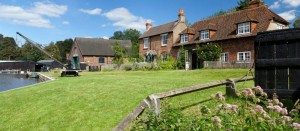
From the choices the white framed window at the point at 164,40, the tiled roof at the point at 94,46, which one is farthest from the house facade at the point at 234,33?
the tiled roof at the point at 94,46

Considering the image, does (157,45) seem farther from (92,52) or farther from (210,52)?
(92,52)

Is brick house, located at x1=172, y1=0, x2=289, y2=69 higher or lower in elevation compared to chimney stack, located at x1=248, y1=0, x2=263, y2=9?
lower

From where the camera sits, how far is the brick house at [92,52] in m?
59.4

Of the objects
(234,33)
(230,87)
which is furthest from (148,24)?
(230,87)

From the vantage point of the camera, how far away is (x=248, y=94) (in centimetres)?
399

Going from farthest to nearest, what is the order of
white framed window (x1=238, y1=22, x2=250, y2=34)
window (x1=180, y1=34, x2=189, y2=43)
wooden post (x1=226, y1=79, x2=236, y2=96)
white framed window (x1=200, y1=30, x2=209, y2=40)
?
1. window (x1=180, y1=34, x2=189, y2=43)
2. white framed window (x1=200, y1=30, x2=209, y2=40)
3. white framed window (x1=238, y1=22, x2=250, y2=34)
4. wooden post (x1=226, y1=79, x2=236, y2=96)

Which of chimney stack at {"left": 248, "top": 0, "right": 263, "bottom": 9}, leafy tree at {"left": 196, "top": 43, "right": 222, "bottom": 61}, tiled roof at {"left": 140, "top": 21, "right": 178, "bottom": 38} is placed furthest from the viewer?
tiled roof at {"left": 140, "top": 21, "right": 178, "bottom": 38}

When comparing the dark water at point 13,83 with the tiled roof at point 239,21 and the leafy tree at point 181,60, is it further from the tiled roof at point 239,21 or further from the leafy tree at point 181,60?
the tiled roof at point 239,21

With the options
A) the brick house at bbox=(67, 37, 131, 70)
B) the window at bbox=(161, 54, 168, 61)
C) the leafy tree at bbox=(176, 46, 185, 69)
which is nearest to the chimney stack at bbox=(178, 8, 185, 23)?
the window at bbox=(161, 54, 168, 61)

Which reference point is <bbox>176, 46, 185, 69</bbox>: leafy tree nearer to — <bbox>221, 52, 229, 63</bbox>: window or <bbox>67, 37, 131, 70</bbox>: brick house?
<bbox>221, 52, 229, 63</bbox>: window

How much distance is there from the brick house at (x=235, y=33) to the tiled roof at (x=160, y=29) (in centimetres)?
380

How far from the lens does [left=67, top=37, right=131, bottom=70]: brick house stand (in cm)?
5941

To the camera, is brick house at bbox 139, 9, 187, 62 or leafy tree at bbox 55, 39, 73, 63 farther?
leafy tree at bbox 55, 39, 73, 63

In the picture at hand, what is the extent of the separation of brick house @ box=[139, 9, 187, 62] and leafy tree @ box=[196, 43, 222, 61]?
7503 millimetres
